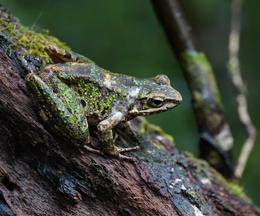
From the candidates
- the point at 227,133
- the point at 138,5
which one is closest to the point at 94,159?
the point at 227,133

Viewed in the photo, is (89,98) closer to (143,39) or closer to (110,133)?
(110,133)

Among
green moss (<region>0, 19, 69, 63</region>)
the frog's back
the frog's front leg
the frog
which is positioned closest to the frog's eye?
the frog

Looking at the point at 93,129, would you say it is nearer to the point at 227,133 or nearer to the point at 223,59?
the point at 227,133

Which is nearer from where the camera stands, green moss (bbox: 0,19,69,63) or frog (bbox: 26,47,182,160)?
frog (bbox: 26,47,182,160)

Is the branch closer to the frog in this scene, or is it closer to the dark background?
the frog

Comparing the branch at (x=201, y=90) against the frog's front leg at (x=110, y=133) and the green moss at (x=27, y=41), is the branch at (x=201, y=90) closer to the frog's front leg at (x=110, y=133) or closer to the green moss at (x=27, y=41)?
the green moss at (x=27, y=41)

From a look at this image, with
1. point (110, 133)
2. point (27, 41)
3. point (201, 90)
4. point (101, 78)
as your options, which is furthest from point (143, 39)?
point (110, 133)

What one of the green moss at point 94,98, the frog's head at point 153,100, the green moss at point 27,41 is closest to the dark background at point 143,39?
the green moss at point 27,41
